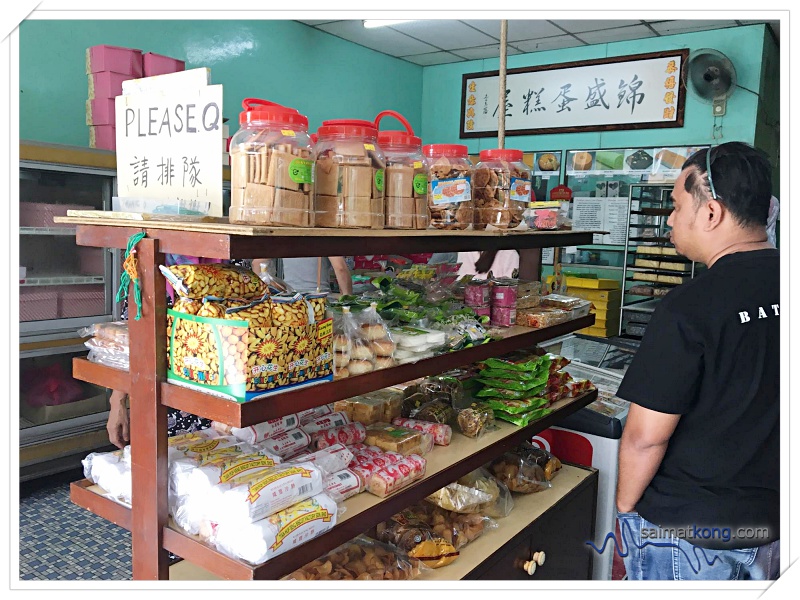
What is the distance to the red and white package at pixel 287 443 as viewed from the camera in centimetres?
178

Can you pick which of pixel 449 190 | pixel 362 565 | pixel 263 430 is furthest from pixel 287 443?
pixel 449 190

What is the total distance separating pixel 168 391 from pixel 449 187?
3.29ft

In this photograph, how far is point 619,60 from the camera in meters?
6.70

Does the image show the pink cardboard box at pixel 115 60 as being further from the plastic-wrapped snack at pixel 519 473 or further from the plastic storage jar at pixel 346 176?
the plastic-wrapped snack at pixel 519 473

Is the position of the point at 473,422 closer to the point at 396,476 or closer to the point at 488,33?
the point at 396,476

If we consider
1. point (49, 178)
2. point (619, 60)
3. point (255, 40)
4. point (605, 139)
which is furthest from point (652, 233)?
point (49, 178)

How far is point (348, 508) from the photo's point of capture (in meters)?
1.66

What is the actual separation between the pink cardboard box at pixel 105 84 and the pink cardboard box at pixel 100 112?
0.04 metres

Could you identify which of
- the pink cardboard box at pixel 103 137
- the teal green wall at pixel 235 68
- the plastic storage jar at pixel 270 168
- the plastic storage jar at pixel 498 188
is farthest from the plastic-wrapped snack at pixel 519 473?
the teal green wall at pixel 235 68

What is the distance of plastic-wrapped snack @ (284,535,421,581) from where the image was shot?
1.79 m

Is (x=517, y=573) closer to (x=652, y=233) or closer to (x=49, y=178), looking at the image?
(x=49, y=178)

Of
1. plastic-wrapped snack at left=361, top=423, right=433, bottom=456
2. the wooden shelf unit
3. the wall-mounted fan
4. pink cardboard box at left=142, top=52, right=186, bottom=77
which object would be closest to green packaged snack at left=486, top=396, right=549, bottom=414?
plastic-wrapped snack at left=361, top=423, right=433, bottom=456

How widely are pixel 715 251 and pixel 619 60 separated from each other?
5708mm
